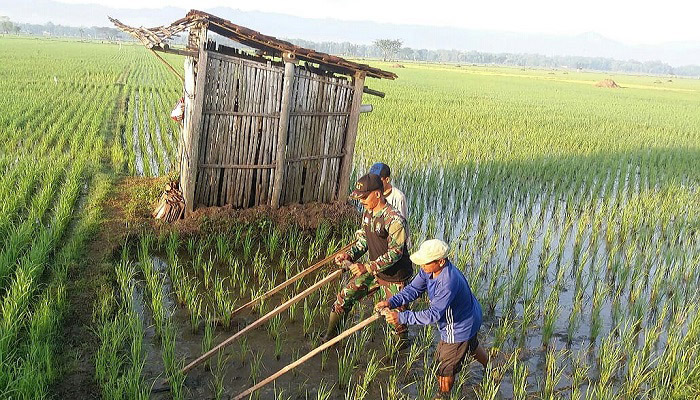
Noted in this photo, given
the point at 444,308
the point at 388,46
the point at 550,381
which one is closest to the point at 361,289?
the point at 444,308

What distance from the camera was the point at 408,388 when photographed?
4215 millimetres

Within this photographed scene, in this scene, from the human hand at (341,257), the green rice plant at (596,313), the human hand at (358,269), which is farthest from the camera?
the green rice plant at (596,313)

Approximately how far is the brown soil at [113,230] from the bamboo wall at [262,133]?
284 mm

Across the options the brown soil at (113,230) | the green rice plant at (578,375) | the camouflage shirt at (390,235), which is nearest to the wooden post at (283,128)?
the brown soil at (113,230)

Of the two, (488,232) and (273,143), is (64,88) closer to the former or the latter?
(273,143)

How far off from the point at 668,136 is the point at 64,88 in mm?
21898

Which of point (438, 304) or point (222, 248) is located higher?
point (438, 304)

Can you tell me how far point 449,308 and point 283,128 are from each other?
4.15 meters

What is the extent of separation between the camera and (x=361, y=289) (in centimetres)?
450

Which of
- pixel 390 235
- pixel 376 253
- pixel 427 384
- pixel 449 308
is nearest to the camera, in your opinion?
pixel 449 308

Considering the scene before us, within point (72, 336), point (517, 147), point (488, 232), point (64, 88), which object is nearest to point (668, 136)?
point (517, 147)

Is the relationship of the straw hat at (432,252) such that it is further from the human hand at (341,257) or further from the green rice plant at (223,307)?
the green rice plant at (223,307)

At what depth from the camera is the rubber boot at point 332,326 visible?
4.61m

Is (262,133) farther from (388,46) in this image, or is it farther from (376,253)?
(388,46)
